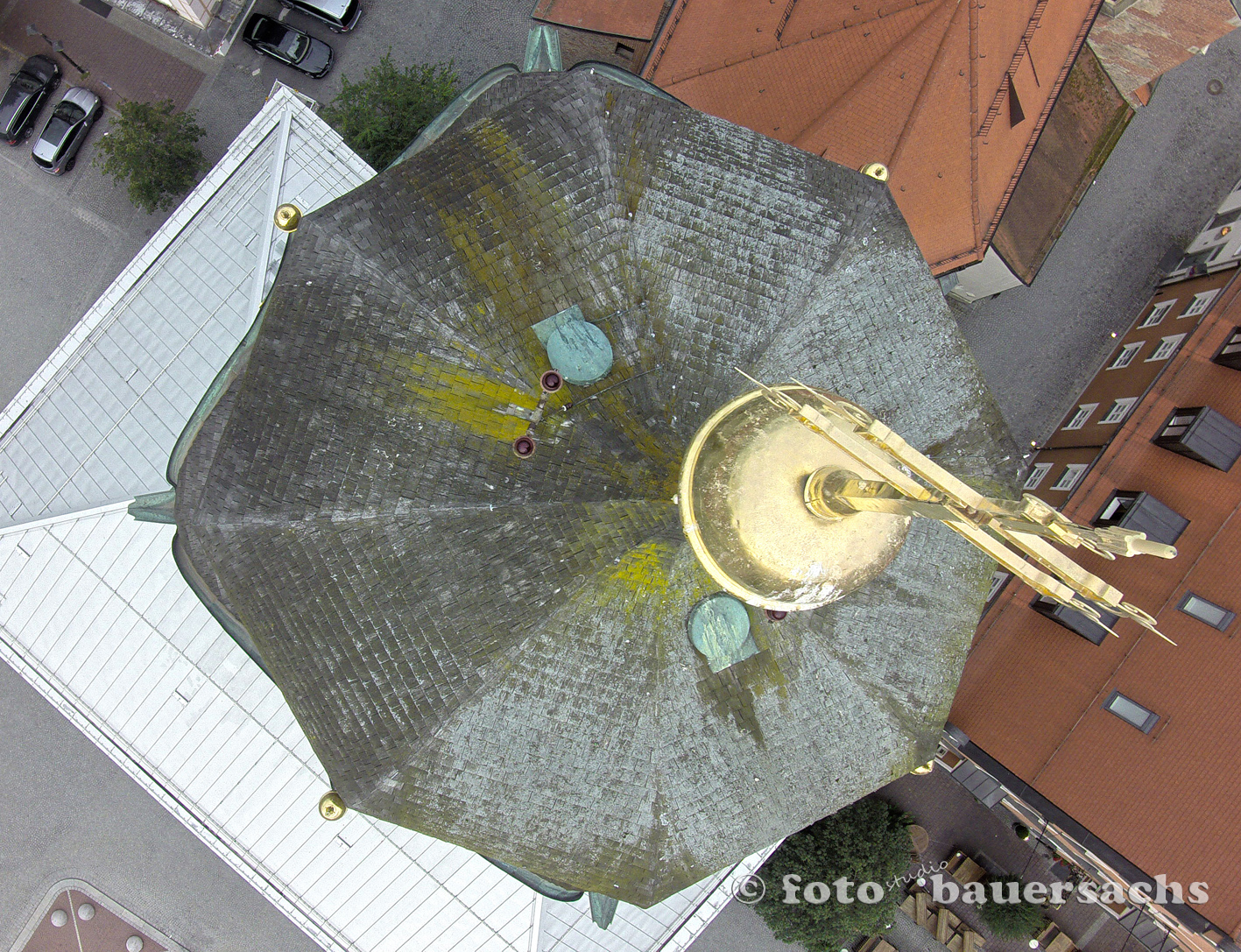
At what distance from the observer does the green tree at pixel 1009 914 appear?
81.7 feet

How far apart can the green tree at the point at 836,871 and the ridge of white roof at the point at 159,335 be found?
20.3 metres

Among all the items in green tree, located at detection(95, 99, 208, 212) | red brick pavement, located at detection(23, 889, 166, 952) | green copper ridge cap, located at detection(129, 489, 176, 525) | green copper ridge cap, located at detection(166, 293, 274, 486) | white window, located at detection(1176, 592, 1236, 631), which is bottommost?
red brick pavement, located at detection(23, 889, 166, 952)

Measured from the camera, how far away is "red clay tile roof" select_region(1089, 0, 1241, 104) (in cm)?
2259

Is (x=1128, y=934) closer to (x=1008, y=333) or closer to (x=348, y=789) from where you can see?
(x=1008, y=333)

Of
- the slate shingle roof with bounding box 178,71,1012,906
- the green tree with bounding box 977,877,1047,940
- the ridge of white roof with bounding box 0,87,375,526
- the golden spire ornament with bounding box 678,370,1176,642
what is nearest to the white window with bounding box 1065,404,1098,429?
the green tree with bounding box 977,877,1047,940

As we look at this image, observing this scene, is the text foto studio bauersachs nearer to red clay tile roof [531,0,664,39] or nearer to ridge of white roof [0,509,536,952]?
ridge of white roof [0,509,536,952]

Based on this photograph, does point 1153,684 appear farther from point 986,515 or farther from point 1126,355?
point 986,515

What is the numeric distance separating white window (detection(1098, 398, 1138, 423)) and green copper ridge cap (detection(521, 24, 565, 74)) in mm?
19122

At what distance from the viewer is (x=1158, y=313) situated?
24.9 meters

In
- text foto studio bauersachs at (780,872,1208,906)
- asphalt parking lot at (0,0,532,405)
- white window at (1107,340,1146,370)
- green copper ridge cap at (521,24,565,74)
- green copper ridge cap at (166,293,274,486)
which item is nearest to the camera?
green copper ridge cap at (166,293,274,486)

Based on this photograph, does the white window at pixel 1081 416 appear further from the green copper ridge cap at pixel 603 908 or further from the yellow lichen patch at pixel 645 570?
the yellow lichen patch at pixel 645 570

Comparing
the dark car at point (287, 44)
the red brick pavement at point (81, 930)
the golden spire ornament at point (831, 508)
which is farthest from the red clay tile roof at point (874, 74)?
the red brick pavement at point (81, 930)

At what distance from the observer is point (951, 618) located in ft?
36.8

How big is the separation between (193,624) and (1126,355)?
27.8 metres
